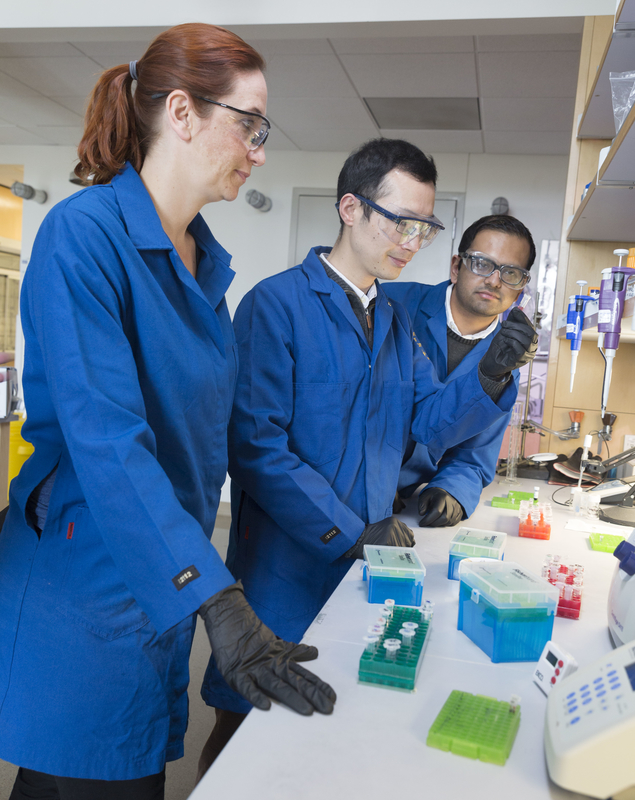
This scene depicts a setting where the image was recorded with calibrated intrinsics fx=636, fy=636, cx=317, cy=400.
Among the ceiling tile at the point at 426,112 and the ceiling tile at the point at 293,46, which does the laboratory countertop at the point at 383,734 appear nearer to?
the ceiling tile at the point at 293,46

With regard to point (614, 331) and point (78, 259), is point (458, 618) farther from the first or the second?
point (614, 331)

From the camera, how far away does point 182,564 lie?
2.79 ft

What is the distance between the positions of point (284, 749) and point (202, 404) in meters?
0.55

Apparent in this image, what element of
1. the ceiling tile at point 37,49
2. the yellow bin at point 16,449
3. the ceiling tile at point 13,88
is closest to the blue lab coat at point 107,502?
the yellow bin at point 16,449

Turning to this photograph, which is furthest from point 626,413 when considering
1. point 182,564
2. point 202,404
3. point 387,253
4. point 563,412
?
point 182,564

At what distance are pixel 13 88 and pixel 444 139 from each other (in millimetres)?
2991

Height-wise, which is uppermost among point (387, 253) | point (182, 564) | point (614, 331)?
point (387, 253)

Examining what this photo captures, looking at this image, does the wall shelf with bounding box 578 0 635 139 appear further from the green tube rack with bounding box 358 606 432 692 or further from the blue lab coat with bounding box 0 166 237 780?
the green tube rack with bounding box 358 606 432 692

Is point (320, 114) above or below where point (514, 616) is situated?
above

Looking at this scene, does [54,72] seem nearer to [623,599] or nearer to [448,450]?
→ [448,450]

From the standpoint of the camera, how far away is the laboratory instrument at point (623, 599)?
0.95 m

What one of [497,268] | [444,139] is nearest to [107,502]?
[497,268]

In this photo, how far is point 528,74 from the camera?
3502mm

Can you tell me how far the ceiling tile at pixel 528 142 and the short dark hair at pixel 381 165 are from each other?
312 cm
